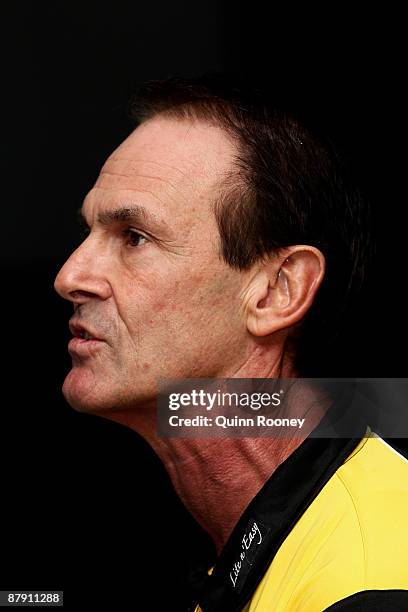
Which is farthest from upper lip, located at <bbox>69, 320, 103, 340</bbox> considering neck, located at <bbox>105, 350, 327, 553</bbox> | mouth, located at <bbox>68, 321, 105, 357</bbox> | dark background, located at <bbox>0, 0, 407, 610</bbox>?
dark background, located at <bbox>0, 0, 407, 610</bbox>

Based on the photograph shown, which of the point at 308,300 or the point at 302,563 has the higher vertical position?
the point at 308,300

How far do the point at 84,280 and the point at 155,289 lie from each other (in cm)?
12

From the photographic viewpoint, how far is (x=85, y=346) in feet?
5.07

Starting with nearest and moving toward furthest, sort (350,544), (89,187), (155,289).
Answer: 1. (350,544)
2. (155,289)
3. (89,187)

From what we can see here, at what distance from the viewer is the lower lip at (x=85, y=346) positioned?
5.04 ft

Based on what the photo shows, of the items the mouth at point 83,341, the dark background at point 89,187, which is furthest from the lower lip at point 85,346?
the dark background at point 89,187

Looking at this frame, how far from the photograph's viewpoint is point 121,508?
2145 mm

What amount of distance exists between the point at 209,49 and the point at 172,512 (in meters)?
1.02

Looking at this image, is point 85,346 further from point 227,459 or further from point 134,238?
point 227,459

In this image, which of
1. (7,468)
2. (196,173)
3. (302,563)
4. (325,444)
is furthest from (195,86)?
(7,468)

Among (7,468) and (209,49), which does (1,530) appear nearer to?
(7,468)

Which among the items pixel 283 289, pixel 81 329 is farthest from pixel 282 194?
pixel 81 329

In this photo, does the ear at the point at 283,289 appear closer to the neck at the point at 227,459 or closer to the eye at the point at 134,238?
the neck at the point at 227,459

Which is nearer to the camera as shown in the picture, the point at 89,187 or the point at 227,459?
the point at 227,459
